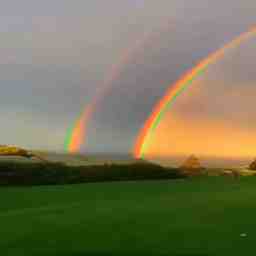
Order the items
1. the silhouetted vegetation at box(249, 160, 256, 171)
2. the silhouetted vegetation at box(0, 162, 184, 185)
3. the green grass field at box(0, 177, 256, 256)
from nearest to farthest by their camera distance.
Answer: the green grass field at box(0, 177, 256, 256) → the silhouetted vegetation at box(0, 162, 184, 185) → the silhouetted vegetation at box(249, 160, 256, 171)

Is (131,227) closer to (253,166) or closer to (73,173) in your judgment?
(73,173)

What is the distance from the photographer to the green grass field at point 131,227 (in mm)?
12023

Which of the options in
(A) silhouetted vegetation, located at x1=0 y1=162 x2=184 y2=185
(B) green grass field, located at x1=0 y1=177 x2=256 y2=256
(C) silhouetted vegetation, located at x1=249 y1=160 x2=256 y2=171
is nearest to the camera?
(B) green grass field, located at x1=0 y1=177 x2=256 y2=256

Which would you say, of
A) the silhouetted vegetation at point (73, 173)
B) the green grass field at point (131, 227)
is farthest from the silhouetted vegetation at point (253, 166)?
the green grass field at point (131, 227)

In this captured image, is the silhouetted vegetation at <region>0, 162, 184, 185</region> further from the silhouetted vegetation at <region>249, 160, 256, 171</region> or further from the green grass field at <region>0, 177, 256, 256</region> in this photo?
the green grass field at <region>0, 177, 256, 256</region>

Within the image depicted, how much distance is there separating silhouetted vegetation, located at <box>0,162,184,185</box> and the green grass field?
15.6 meters

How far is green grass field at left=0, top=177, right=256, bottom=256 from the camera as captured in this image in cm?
1202

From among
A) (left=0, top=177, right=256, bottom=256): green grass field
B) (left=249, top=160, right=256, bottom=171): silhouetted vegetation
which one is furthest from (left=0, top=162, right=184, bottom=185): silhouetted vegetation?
(left=0, top=177, right=256, bottom=256): green grass field

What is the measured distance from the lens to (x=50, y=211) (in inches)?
808

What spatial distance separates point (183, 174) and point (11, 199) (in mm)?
25174

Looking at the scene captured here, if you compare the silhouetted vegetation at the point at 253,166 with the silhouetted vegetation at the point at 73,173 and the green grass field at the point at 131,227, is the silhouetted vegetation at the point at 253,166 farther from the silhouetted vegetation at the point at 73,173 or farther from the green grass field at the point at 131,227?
the green grass field at the point at 131,227

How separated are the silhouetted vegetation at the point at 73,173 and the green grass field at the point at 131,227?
1564cm

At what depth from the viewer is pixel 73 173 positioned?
43.9 metres

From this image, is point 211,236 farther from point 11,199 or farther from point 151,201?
point 11,199
